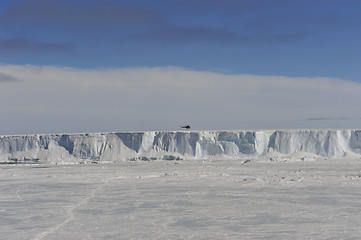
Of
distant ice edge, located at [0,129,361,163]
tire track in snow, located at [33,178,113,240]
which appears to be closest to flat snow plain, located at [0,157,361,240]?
tire track in snow, located at [33,178,113,240]

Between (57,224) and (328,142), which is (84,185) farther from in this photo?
(328,142)

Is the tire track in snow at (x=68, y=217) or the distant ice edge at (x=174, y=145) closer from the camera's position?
the tire track in snow at (x=68, y=217)

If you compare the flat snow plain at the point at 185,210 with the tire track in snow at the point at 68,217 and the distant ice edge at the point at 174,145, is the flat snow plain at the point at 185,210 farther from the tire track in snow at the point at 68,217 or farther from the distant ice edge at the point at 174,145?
the distant ice edge at the point at 174,145

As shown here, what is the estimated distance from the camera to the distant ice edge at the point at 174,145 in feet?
145

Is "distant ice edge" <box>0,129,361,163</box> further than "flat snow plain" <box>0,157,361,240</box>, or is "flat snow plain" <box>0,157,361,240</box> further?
"distant ice edge" <box>0,129,361,163</box>

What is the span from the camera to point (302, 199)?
46.4 ft

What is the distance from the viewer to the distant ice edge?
44281 millimetres

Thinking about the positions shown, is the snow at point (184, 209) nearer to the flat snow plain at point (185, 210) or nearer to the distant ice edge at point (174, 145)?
the flat snow plain at point (185, 210)

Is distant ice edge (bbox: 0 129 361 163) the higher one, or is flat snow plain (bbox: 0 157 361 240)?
distant ice edge (bbox: 0 129 361 163)

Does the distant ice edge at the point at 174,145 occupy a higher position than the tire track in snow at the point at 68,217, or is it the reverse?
the distant ice edge at the point at 174,145

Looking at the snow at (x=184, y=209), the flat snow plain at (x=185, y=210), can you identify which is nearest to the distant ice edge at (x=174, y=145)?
the snow at (x=184, y=209)

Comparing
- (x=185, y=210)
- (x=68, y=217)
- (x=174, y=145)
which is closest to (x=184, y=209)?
(x=185, y=210)

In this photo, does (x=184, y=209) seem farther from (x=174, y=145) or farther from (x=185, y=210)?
(x=174, y=145)

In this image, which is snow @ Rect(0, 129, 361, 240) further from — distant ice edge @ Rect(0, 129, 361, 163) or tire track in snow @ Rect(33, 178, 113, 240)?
distant ice edge @ Rect(0, 129, 361, 163)
